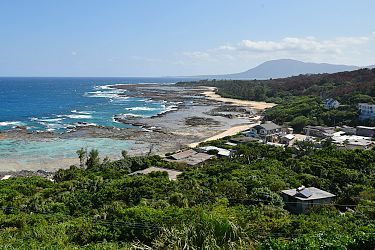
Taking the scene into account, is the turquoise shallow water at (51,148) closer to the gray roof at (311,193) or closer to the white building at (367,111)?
the gray roof at (311,193)

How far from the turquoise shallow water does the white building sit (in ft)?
92.1

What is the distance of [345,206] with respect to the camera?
55.7 ft

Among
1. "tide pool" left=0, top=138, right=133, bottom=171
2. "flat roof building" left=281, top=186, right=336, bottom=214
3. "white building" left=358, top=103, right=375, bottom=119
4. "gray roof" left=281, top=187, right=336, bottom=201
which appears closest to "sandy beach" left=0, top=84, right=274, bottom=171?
"tide pool" left=0, top=138, right=133, bottom=171

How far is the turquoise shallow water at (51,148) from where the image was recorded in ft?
116

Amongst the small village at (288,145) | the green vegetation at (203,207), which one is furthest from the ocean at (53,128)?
the green vegetation at (203,207)

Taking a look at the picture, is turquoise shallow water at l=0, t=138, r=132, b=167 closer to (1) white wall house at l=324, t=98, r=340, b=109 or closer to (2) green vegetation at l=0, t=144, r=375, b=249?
(2) green vegetation at l=0, t=144, r=375, b=249

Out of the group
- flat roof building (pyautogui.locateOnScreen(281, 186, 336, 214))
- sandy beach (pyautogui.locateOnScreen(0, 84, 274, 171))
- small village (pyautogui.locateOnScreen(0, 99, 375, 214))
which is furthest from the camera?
sandy beach (pyautogui.locateOnScreen(0, 84, 274, 171))

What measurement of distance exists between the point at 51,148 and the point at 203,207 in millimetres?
28120

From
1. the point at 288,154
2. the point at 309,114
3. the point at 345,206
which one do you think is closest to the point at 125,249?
the point at 345,206

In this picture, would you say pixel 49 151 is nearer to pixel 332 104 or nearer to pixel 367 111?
pixel 367 111

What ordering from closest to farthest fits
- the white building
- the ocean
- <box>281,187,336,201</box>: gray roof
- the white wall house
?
1. <box>281,187,336,201</box>: gray roof
2. the ocean
3. the white building
4. the white wall house

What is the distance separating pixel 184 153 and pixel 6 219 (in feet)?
59.3

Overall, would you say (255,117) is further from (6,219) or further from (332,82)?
(6,219)

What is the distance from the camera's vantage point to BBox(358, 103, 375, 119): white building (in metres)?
45.6
